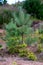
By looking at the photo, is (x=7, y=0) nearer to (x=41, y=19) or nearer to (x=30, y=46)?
(x=41, y=19)

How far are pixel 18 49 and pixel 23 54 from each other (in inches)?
24.6

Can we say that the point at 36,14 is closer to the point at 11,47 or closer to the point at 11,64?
the point at 11,47

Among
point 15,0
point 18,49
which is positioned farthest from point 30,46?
point 15,0

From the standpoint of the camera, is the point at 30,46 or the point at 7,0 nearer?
the point at 30,46

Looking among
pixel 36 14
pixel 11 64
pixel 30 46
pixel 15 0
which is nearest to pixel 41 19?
pixel 36 14

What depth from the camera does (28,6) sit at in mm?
22359

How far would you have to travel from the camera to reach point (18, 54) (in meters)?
8.62

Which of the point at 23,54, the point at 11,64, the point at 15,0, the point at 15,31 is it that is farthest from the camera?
the point at 15,0

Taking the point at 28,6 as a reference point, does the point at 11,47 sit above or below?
above

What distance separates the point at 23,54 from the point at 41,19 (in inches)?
570

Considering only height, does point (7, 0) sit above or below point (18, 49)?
below

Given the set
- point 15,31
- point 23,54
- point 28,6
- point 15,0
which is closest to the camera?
point 23,54

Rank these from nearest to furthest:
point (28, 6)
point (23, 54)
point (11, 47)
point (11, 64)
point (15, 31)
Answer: point (11, 64) → point (23, 54) → point (11, 47) → point (15, 31) → point (28, 6)

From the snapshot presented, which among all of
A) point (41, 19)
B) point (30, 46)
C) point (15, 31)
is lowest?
point (41, 19)
